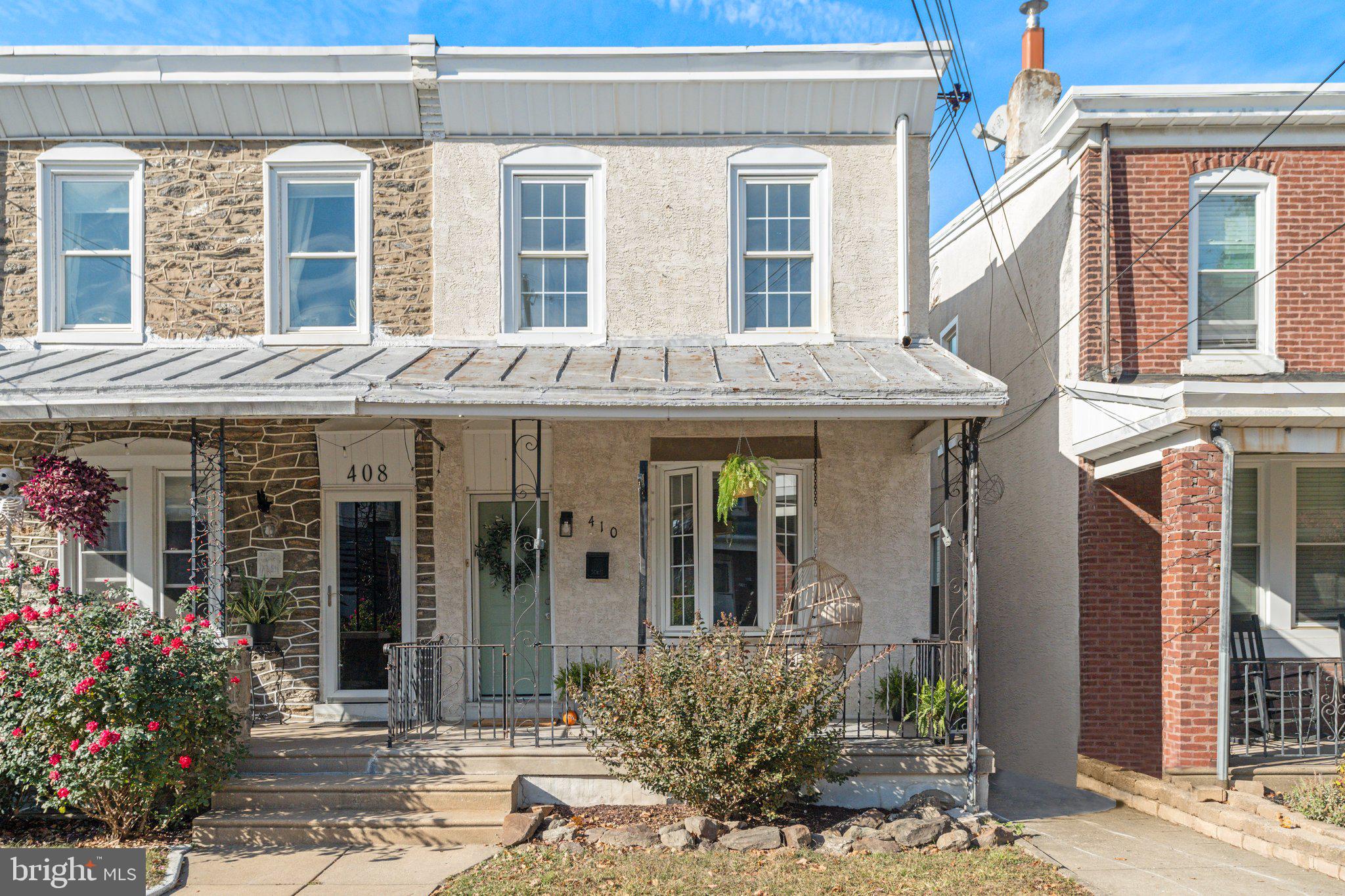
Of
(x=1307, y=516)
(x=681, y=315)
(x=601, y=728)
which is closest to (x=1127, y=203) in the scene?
(x=1307, y=516)

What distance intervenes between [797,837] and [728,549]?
319 cm

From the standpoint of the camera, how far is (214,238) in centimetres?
981

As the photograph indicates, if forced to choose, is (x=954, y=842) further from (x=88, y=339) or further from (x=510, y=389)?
(x=88, y=339)

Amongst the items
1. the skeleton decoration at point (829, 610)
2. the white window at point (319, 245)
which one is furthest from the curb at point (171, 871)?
the white window at point (319, 245)

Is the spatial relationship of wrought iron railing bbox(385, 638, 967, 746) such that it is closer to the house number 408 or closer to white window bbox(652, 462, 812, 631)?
white window bbox(652, 462, 812, 631)

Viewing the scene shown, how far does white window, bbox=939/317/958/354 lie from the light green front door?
6.73 m

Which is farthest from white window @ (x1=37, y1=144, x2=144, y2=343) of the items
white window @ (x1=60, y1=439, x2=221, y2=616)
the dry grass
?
the dry grass

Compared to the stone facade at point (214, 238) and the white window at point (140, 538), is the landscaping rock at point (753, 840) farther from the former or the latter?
the white window at point (140, 538)

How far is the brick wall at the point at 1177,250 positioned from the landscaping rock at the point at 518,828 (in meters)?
6.47

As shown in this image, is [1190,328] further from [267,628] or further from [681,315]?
[267,628]

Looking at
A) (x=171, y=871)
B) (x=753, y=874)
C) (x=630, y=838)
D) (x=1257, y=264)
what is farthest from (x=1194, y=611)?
(x=171, y=871)

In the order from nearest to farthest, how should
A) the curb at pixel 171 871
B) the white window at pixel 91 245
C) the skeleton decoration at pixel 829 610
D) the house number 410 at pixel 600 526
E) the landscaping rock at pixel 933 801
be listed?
the curb at pixel 171 871 < the landscaping rock at pixel 933 801 < the skeleton decoration at pixel 829 610 < the house number 410 at pixel 600 526 < the white window at pixel 91 245

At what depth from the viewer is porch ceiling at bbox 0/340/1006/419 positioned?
300 inches

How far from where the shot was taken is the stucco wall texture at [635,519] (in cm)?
938
